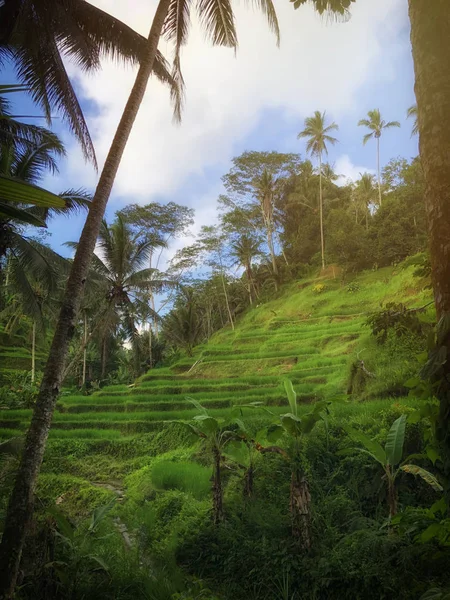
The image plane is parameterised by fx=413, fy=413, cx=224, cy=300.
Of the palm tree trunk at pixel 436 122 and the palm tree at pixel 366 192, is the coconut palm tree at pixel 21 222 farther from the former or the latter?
the palm tree at pixel 366 192

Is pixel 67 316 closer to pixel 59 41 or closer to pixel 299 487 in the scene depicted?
pixel 299 487

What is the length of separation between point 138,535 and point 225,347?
14100mm

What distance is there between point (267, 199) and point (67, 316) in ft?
86.3

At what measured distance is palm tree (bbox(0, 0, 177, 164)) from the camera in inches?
212

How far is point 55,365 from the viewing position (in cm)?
367

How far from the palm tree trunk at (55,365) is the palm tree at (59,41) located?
111 cm

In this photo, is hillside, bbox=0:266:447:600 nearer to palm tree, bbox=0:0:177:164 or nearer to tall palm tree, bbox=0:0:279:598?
tall palm tree, bbox=0:0:279:598

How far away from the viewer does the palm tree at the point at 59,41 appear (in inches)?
212

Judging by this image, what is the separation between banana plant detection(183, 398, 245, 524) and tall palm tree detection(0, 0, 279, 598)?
5.72 feet

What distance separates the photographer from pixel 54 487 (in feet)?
25.5

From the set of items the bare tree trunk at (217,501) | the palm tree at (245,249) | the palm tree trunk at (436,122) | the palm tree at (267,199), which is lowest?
the bare tree trunk at (217,501)

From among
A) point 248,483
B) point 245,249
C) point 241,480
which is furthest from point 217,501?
point 245,249

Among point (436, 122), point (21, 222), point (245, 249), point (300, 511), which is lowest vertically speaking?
point (300, 511)

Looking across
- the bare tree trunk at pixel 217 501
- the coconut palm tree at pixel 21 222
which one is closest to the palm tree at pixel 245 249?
the coconut palm tree at pixel 21 222
